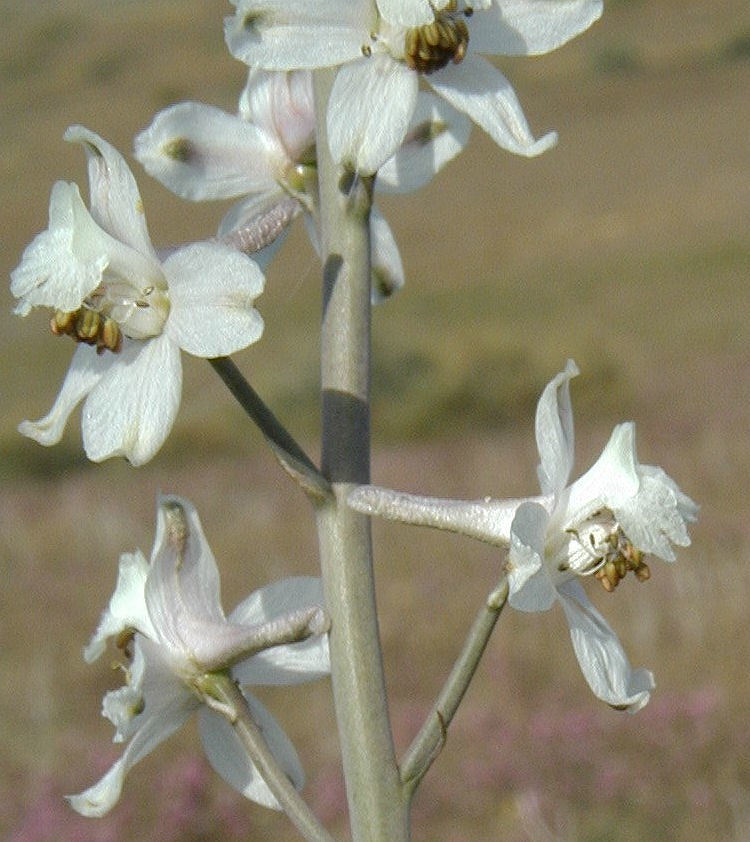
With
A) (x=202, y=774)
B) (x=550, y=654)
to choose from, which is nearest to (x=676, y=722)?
(x=550, y=654)

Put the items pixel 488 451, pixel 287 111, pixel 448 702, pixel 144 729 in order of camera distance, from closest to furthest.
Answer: pixel 448 702 < pixel 144 729 < pixel 287 111 < pixel 488 451

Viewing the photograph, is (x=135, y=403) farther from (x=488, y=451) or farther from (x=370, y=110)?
(x=488, y=451)

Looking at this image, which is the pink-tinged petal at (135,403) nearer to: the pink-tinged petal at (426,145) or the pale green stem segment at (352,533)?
the pale green stem segment at (352,533)

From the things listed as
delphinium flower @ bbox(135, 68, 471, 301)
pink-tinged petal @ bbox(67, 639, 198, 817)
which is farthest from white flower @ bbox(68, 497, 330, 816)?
delphinium flower @ bbox(135, 68, 471, 301)

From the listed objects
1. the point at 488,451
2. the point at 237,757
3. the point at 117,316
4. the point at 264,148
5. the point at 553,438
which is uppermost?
the point at 117,316

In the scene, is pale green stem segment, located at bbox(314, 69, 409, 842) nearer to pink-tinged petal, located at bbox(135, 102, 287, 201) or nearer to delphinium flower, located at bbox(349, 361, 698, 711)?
delphinium flower, located at bbox(349, 361, 698, 711)

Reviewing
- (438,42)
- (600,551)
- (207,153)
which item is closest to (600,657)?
(600,551)

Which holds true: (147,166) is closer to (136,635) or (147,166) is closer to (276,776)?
(136,635)
